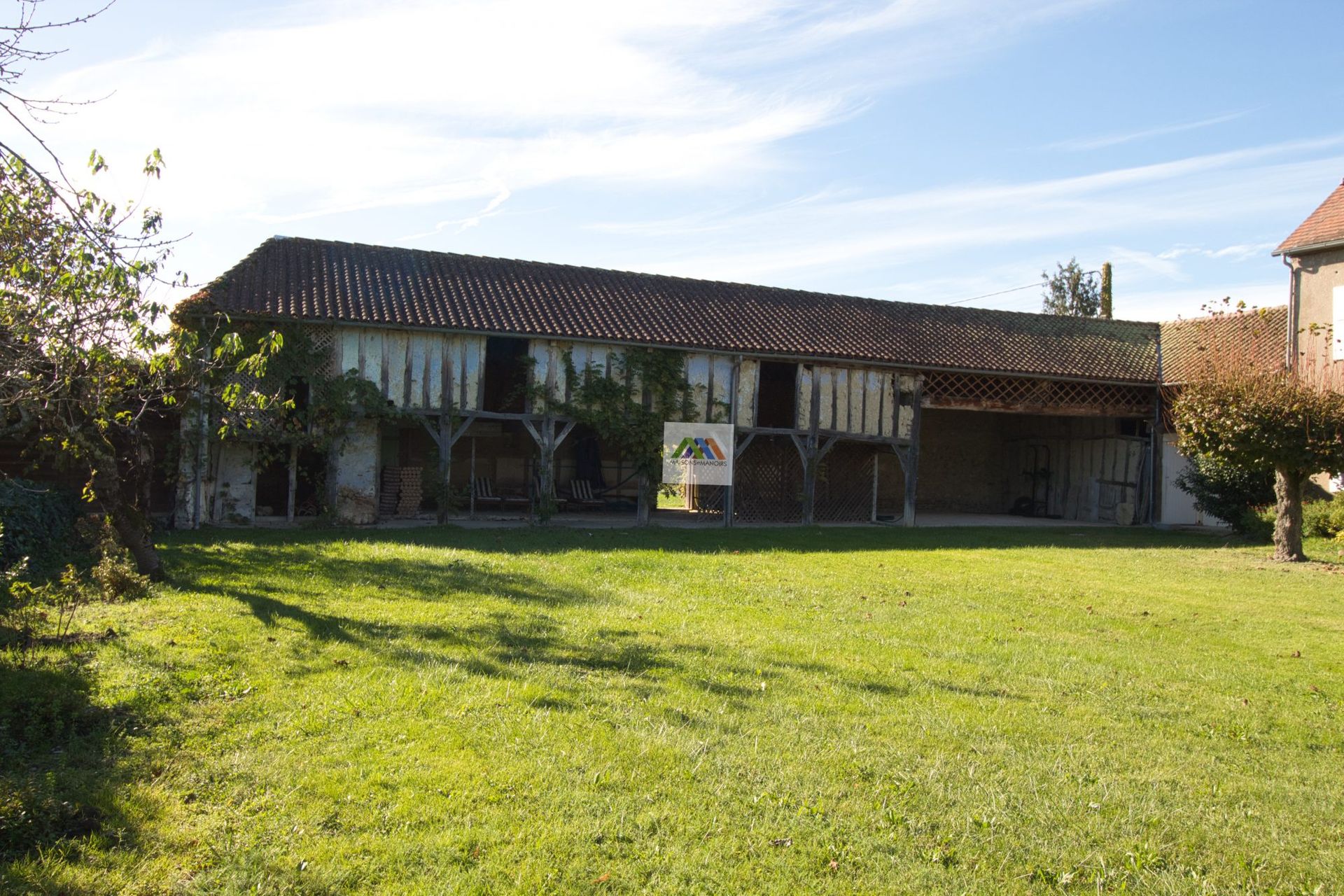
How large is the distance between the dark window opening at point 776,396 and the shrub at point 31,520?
1477cm

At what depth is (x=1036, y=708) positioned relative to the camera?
5934 mm

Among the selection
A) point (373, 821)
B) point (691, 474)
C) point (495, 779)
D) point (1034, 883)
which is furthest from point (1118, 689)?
point (691, 474)

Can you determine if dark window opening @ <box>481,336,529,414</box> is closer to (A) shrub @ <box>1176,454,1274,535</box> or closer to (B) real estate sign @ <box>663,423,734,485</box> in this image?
(B) real estate sign @ <box>663,423,734,485</box>

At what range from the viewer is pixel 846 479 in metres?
22.0

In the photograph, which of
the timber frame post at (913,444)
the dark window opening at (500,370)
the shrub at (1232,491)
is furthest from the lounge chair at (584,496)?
the shrub at (1232,491)

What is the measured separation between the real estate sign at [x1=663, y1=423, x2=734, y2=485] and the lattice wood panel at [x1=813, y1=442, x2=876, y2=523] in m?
4.01

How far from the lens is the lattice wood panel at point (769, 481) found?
20547mm

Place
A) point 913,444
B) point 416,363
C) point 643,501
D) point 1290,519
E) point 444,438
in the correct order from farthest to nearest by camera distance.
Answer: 1. point 913,444
2. point 643,501
3. point 444,438
4. point 416,363
5. point 1290,519

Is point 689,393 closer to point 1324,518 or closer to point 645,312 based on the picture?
point 645,312

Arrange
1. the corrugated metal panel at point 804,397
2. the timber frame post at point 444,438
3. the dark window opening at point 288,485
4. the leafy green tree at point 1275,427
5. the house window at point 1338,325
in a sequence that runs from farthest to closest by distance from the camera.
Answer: the corrugated metal panel at point 804,397 → the house window at point 1338,325 → the dark window opening at point 288,485 → the timber frame post at point 444,438 → the leafy green tree at point 1275,427

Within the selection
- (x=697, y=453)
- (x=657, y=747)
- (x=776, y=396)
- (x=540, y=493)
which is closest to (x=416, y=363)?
Result: (x=540, y=493)

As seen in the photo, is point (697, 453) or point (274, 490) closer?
point (697, 453)

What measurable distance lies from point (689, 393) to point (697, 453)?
1140 millimetres

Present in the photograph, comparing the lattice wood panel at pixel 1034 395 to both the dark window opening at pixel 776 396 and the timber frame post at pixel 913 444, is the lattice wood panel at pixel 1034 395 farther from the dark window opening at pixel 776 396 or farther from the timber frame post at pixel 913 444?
the dark window opening at pixel 776 396
